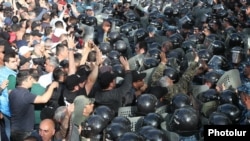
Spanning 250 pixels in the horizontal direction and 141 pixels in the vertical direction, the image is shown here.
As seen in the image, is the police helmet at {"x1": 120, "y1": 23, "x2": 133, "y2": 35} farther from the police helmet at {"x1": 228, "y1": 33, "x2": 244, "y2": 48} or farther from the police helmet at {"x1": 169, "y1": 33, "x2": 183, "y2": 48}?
→ the police helmet at {"x1": 228, "y1": 33, "x2": 244, "y2": 48}

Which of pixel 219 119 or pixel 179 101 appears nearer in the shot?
pixel 219 119

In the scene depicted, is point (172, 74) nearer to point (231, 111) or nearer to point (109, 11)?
point (231, 111)

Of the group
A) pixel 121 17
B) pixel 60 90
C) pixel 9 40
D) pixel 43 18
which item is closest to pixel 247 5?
pixel 121 17

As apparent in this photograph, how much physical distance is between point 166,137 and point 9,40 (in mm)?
7810

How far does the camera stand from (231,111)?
8.51 m

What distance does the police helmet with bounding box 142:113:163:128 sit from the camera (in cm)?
816

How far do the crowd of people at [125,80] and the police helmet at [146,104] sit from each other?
0.7 inches

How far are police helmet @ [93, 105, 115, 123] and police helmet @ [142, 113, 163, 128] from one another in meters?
0.59

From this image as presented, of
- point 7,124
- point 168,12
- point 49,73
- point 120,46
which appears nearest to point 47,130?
point 7,124

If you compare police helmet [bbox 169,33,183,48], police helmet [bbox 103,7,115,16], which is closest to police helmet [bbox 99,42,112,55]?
police helmet [bbox 169,33,183,48]

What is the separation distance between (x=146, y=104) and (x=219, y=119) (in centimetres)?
140

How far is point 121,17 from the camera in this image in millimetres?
19281

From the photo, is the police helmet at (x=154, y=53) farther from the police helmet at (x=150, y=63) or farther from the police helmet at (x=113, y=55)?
the police helmet at (x=113, y=55)

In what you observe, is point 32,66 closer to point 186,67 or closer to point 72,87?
point 72,87
